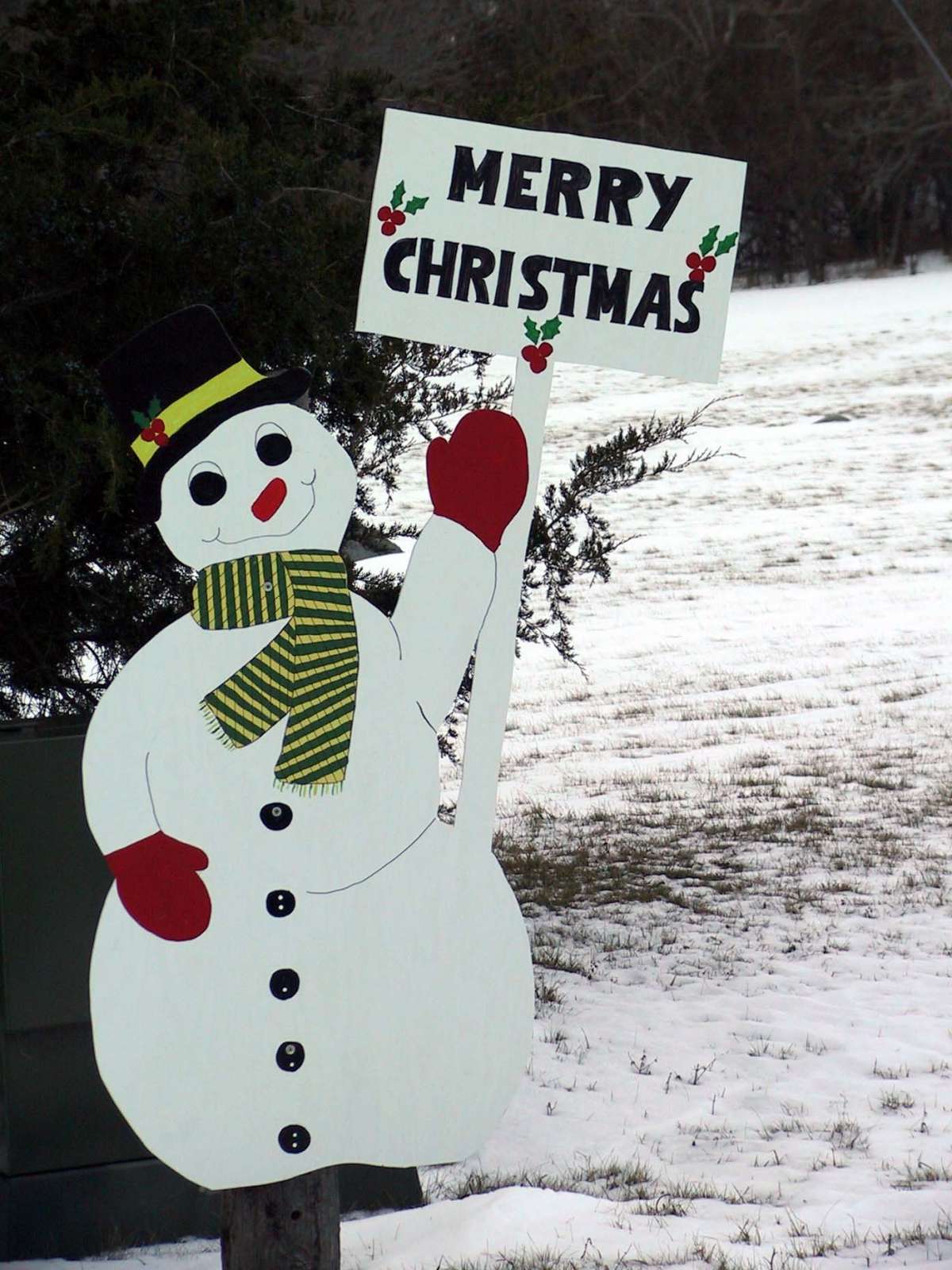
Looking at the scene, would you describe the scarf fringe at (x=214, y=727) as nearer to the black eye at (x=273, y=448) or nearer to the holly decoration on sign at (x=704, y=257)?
the black eye at (x=273, y=448)

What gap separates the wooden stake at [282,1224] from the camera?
3309 mm

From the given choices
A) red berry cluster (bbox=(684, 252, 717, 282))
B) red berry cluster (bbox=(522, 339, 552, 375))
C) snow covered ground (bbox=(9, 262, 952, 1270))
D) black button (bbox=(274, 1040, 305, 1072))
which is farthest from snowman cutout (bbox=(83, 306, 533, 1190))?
snow covered ground (bbox=(9, 262, 952, 1270))

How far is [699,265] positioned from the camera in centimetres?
328

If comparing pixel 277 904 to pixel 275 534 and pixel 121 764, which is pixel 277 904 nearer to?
pixel 121 764

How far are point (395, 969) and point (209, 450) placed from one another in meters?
1.12

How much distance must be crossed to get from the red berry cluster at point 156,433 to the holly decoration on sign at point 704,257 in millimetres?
1158

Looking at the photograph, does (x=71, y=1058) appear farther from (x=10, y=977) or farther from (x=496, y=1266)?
(x=496, y=1266)

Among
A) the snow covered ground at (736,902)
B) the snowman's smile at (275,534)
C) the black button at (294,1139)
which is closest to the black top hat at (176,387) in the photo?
the snowman's smile at (275,534)

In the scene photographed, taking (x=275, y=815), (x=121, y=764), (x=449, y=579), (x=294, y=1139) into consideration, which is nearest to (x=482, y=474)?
(x=449, y=579)

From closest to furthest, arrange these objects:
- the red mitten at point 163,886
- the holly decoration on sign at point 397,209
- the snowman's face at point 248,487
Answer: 1. the red mitten at point 163,886
2. the snowman's face at point 248,487
3. the holly decoration on sign at point 397,209

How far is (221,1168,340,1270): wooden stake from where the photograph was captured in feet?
10.9

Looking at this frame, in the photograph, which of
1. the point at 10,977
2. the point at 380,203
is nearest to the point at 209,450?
the point at 380,203

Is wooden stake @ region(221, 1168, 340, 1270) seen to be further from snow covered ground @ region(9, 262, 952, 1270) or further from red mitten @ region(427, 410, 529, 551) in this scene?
red mitten @ region(427, 410, 529, 551)

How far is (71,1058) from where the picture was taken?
394 cm
